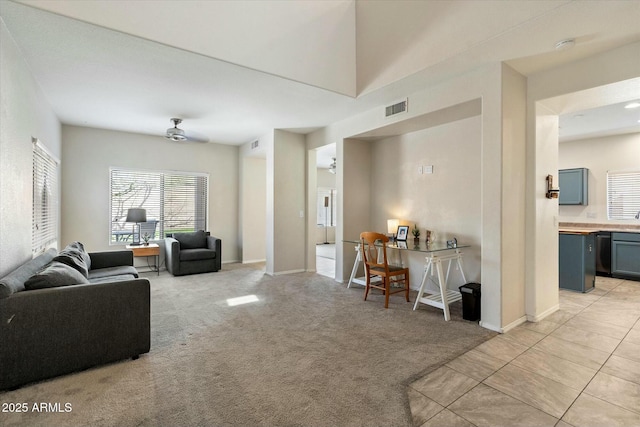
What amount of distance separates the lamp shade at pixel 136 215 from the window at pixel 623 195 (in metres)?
8.78

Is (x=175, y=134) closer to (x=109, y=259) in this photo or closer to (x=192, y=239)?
(x=109, y=259)

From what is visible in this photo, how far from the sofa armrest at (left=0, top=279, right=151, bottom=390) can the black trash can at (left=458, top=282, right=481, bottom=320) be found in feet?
→ 10.5

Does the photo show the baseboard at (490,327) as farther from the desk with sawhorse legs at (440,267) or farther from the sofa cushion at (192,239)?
the sofa cushion at (192,239)

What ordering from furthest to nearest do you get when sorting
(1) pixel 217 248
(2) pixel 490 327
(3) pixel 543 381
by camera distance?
(1) pixel 217 248
(2) pixel 490 327
(3) pixel 543 381

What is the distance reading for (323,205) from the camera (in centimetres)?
1105

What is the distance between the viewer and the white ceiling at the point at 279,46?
2.41 metres

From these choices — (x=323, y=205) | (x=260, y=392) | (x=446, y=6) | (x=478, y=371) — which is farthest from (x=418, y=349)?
(x=323, y=205)

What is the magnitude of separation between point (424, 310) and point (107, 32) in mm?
4231

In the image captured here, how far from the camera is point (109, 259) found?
413cm

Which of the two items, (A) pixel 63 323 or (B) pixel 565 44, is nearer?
(A) pixel 63 323

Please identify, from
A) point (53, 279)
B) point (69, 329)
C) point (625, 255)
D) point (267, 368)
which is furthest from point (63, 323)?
point (625, 255)

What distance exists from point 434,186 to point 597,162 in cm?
403

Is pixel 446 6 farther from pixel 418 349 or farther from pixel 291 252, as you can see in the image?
pixel 291 252

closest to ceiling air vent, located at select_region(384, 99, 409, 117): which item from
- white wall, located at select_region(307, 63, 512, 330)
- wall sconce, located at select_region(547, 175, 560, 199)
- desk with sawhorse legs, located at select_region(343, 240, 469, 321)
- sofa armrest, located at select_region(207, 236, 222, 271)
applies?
white wall, located at select_region(307, 63, 512, 330)
